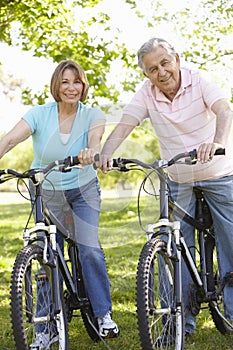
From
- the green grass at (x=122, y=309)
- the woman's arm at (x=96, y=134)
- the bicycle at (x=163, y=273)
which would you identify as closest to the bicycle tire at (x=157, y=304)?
the bicycle at (x=163, y=273)

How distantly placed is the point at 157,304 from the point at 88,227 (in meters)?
0.72

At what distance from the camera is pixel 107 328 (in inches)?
161

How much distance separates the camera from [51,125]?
3.89 metres

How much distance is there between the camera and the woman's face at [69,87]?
153 inches

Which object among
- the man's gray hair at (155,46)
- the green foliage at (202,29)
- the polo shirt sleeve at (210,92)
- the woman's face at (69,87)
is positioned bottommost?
the polo shirt sleeve at (210,92)

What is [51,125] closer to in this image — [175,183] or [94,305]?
[175,183]

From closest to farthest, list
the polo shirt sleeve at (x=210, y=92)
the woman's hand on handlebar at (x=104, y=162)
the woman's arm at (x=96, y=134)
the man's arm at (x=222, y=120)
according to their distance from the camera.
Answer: the woman's hand on handlebar at (x=104, y=162) → the man's arm at (x=222, y=120) → the polo shirt sleeve at (x=210, y=92) → the woman's arm at (x=96, y=134)

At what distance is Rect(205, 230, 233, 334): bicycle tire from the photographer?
413cm

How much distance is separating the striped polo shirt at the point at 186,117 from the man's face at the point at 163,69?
5 centimetres

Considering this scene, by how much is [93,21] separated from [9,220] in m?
6.35

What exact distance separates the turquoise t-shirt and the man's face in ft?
1.27

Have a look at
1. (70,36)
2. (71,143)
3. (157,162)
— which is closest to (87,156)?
(157,162)

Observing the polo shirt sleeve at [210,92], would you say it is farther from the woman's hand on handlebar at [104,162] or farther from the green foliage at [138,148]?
the woman's hand on handlebar at [104,162]

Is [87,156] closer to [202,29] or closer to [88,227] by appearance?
[88,227]
